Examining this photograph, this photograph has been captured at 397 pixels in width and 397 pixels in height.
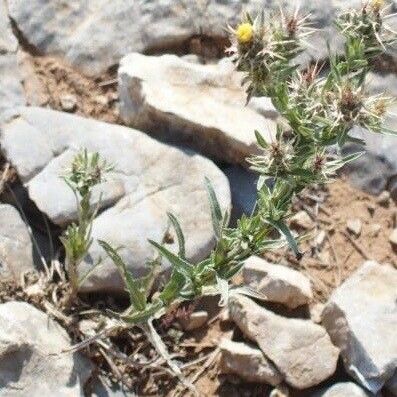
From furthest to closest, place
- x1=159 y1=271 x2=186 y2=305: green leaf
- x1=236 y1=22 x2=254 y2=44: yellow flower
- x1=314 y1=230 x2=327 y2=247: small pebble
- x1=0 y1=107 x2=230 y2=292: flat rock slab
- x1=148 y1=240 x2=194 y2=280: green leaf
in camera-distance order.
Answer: x1=314 y1=230 x2=327 y2=247: small pebble
x1=0 y1=107 x2=230 y2=292: flat rock slab
x1=159 y1=271 x2=186 y2=305: green leaf
x1=148 y1=240 x2=194 y2=280: green leaf
x1=236 y1=22 x2=254 y2=44: yellow flower

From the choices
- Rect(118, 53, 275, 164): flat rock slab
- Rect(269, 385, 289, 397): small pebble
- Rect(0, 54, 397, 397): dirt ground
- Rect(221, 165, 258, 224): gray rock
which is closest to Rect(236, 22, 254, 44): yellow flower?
Rect(118, 53, 275, 164): flat rock slab

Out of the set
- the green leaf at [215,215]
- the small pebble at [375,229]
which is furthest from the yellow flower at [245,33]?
the small pebble at [375,229]

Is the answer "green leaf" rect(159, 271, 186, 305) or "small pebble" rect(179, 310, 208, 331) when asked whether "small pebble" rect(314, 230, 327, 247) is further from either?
"green leaf" rect(159, 271, 186, 305)

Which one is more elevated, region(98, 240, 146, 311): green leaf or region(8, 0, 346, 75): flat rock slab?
region(8, 0, 346, 75): flat rock slab

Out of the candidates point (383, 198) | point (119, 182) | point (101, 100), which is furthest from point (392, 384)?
point (101, 100)

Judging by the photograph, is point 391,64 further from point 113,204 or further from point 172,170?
point 113,204

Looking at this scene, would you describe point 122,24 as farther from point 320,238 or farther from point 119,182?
point 320,238

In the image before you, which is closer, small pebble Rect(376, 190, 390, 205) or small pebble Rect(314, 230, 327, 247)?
small pebble Rect(314, 230, 327, 247)

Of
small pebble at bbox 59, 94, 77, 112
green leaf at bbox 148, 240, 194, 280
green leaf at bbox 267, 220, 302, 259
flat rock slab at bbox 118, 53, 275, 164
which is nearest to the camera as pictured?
green leaf at bbox 267, 220, 302, 259
